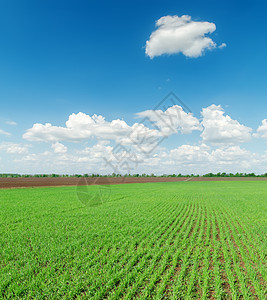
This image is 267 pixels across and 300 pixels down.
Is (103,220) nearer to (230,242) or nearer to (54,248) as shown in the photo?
(54,248)

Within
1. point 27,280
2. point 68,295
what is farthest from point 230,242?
point 27,280

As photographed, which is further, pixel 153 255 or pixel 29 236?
pixel 29 236

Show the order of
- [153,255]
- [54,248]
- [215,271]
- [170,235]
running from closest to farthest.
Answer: [215,271], [153,255], [54,248], [170,235]

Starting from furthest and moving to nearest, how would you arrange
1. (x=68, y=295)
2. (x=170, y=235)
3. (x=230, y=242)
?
(x=170, y=235) → (x=230, y=242) → (x=68, y=295)

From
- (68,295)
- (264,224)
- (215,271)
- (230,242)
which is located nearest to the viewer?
(68,295)

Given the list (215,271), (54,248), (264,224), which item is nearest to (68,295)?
(54,248)

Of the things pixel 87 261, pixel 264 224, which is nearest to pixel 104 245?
pixel 87 261

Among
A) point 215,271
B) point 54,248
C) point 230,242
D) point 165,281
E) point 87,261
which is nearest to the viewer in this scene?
point 165,281

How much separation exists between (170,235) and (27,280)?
22.4ft

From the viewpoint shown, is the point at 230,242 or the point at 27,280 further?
the point at 230,242

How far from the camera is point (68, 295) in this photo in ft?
17.6

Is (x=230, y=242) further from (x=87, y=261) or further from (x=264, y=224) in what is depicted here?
(x=87, y=261)

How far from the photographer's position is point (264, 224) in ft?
45.2

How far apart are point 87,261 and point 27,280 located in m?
2.02
